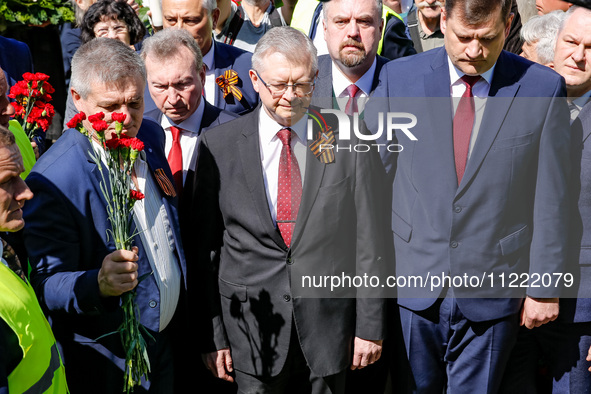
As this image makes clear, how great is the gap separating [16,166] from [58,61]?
548cm

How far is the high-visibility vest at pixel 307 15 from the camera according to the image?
570 centimetres

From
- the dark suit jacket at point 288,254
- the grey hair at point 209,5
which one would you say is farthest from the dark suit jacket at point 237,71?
the dark suit jacket at point 288,254

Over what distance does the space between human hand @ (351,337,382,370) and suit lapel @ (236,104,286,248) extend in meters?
0.66

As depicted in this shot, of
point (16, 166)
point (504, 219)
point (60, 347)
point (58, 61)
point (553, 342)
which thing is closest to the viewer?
point (16, 166)

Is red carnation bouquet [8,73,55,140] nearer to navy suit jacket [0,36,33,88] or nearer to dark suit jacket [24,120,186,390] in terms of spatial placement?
dark suit jacket [24,120,186,390]

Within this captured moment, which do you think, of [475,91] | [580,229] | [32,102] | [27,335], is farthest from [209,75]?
[27,335]

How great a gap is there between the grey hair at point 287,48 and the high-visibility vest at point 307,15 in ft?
5.20

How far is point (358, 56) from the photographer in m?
4.89

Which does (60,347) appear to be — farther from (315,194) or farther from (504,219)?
(504,219)

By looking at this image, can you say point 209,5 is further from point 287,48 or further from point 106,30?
point 287,48

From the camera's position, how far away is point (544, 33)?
5.29 metres

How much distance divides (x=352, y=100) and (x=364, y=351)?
1643 mm

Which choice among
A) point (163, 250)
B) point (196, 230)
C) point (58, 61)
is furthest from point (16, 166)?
point (58, 61)

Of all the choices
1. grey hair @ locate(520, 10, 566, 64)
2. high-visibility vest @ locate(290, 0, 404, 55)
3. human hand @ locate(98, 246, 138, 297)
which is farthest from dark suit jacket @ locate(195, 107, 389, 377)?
high-visibility vest @ locate(290, 0, 404, 55)
